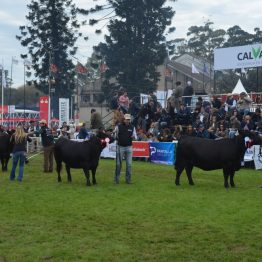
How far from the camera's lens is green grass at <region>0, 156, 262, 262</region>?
803cm

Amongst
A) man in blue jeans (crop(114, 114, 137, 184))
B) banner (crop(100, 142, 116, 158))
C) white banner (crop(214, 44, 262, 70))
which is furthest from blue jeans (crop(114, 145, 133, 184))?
white banner (crop(214, 44, 262, 70))

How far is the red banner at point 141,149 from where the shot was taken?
25.3 meters

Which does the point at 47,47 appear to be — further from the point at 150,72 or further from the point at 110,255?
the point at 110,255

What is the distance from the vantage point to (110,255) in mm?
7883

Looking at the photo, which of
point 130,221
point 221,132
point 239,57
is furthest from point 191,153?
point 239,57

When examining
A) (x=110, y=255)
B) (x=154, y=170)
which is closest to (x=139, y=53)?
(x=154, y=170)

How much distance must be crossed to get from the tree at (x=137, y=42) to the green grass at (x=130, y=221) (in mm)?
38101

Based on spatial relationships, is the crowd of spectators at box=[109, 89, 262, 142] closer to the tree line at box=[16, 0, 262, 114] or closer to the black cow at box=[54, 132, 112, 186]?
the black cow at box=[54, 132, 112, 186]

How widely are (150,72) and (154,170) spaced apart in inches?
1365

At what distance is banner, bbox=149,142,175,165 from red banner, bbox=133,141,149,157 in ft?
0.95

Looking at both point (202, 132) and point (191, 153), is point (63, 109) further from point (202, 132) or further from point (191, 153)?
point (191, 153)

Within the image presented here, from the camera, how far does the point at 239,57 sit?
1166 inches

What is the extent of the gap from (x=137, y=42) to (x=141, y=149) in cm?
3151

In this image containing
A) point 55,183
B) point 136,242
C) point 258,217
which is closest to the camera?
point 136,242
